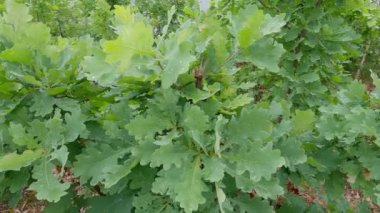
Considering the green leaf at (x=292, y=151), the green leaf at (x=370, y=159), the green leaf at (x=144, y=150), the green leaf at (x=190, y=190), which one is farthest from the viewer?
the green leaf at (x=370, y=159)

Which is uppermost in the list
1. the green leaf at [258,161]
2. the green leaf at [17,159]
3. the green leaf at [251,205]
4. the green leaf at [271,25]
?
the green leaf at [271,25]

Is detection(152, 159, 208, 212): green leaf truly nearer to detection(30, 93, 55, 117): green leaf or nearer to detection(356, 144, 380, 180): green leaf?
detection(30, 93, 55, 117): green leaf

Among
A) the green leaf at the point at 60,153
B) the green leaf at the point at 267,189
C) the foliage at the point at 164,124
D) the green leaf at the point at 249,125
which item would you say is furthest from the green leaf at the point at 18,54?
the green leaf at the point at 267,189

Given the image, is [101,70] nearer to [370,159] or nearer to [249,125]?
[249,125]

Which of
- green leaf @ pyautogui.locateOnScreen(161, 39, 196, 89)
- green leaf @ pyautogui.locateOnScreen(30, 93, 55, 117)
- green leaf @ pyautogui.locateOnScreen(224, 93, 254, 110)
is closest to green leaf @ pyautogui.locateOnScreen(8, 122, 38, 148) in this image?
green leaf @ pyautogui.locateOnScreen(30, 93, 55, 117)

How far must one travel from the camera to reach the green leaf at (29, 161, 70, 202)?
1.38m

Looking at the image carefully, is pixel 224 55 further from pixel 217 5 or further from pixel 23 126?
pixel 217 5

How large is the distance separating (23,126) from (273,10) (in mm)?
2140

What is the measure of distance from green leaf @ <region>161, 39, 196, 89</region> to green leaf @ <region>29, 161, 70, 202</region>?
0.44 metres

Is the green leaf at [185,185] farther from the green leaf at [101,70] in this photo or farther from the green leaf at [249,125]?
the green leaf at [101,70]

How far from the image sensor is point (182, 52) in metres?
1.31

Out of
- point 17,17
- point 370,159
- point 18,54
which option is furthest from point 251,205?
point 17,17

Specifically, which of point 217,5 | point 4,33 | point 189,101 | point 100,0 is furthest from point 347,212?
point 100,0

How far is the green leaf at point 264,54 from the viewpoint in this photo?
1.46m
